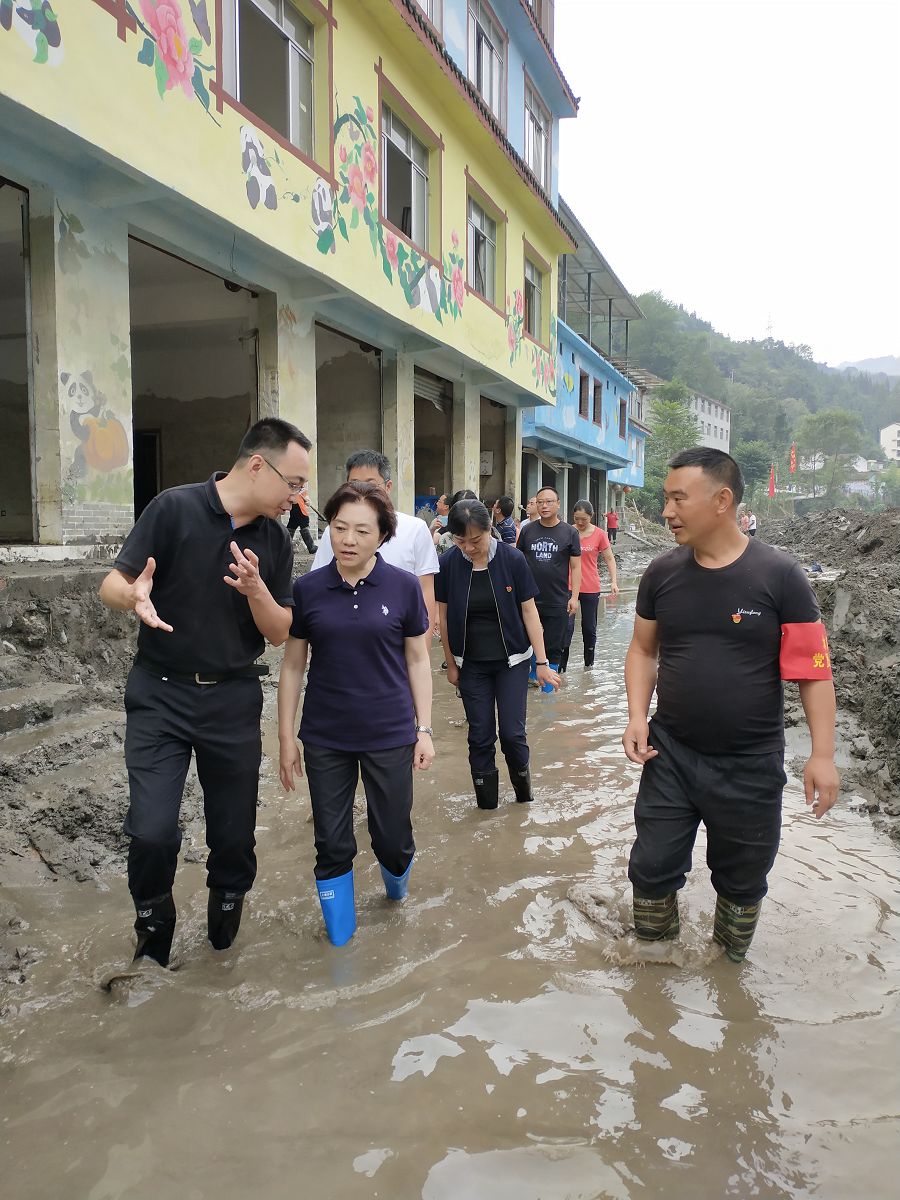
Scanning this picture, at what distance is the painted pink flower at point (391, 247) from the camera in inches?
438

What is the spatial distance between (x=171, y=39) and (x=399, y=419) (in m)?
7.23

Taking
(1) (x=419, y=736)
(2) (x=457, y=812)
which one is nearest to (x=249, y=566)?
(1) (x=419, y=736)

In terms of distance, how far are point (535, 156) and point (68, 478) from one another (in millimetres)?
15144

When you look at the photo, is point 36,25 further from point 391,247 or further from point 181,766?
point 391,247

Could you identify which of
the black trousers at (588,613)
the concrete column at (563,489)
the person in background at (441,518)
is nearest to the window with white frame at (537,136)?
the person in background at (441,518)

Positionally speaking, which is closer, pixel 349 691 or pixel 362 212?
pixel 349 691

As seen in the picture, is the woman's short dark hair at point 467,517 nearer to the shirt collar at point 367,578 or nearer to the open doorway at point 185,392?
the shirt collar at point 367,578

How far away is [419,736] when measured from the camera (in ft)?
11.8

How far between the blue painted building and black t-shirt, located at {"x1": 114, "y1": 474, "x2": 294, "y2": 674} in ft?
63.1

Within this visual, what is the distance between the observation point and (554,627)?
801cm

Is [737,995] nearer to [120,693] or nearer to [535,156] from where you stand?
[120,693]

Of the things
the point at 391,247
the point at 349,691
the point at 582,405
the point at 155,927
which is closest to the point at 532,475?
the point at 582,405

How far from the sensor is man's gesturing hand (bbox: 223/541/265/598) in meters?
2.94

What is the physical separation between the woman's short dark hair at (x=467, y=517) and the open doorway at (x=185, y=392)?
340 inches
